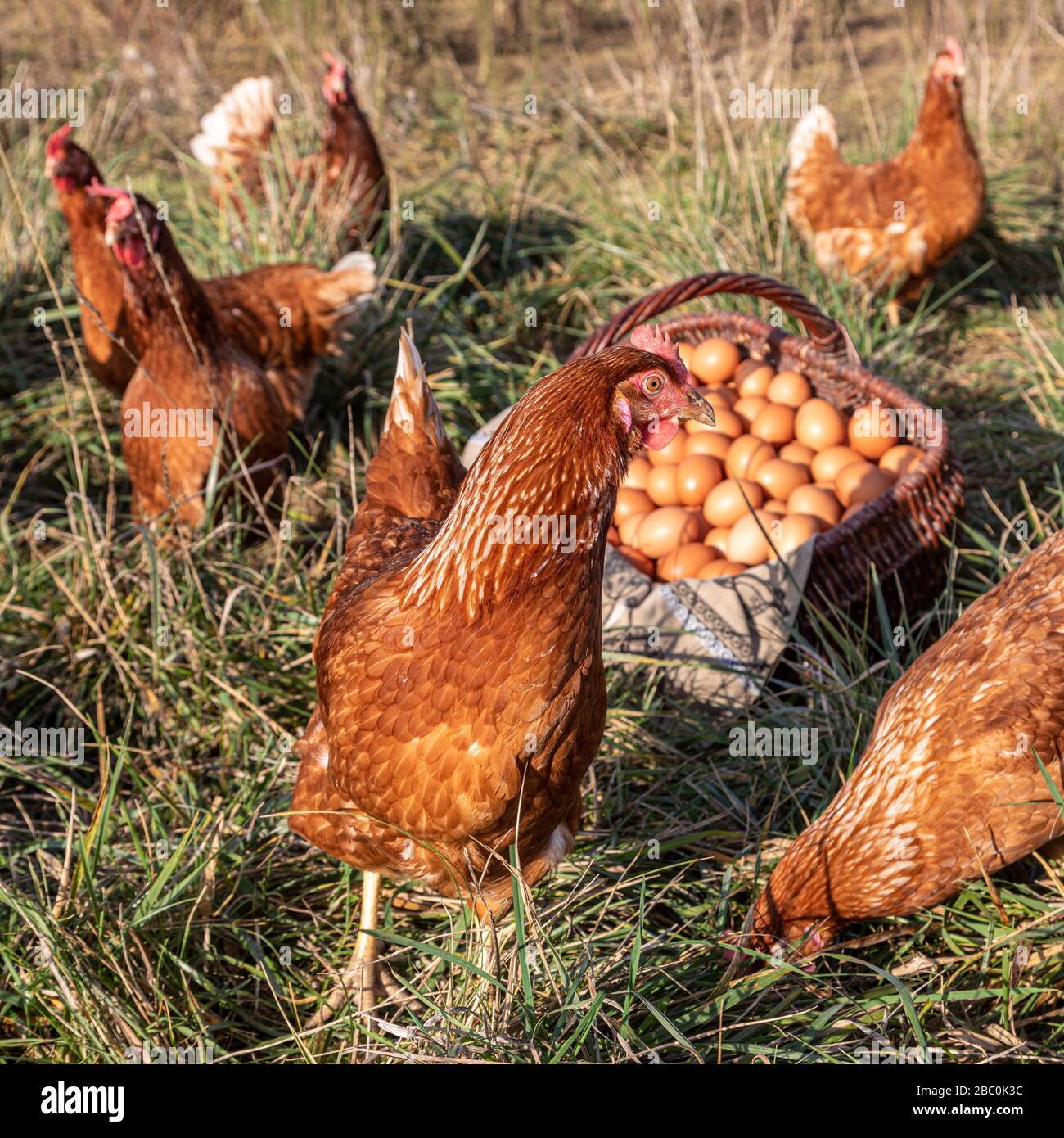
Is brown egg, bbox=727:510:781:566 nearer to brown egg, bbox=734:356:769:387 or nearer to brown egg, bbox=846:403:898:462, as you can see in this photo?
brown egg, bbox=846:403:898:462

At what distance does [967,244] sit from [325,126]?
11.9 ft

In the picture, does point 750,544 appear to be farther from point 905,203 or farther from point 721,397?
point 905,203

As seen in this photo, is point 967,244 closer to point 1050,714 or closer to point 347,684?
point 1050,714

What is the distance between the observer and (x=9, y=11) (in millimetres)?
10227

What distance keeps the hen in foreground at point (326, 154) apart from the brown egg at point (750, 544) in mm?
2804

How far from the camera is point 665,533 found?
3.75m

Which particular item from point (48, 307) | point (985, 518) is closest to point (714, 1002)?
point (985, 518)

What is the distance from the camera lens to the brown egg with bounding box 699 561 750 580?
11.6 ft

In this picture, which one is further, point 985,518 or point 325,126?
point 325,126

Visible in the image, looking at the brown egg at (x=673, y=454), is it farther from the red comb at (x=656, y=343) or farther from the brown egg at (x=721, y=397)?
the red comb at (x=656, y=343)

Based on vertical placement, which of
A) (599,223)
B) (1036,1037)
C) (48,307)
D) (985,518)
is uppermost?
(599,223)

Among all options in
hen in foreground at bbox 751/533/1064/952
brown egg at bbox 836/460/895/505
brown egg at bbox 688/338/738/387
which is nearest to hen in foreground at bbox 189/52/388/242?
brown egg at bbox 688/338/738/387

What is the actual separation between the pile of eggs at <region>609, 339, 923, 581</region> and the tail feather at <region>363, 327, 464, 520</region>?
96 centimetres

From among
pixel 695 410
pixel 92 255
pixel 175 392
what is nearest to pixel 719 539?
pixel 695 410
